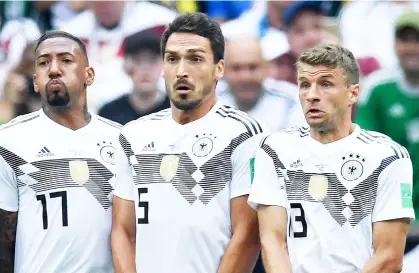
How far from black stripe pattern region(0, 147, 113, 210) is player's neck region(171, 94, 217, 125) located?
57 cm

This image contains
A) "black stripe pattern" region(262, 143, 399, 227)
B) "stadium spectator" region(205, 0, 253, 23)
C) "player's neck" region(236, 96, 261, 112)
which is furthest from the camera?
"stadium spectator" region(205, 0, 253, 23)

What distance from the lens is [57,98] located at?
727 centimetres

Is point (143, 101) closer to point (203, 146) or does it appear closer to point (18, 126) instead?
point (18, 126)

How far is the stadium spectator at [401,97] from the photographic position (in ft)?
29.8

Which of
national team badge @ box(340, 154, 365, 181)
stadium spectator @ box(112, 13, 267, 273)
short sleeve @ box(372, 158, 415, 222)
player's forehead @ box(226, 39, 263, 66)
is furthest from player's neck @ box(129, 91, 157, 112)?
short sleeve @ box(372, 158, 415, 222)

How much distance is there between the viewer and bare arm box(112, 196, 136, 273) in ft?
22.8

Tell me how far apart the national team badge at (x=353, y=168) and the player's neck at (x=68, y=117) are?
169cm

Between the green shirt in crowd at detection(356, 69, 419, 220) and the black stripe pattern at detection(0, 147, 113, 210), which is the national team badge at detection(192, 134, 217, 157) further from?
the green shirt in crowd at detection(356, 69, 419, 220)

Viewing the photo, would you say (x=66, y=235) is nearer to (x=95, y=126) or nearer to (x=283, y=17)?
(x=95, y=126)

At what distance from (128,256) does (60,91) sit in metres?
1.07

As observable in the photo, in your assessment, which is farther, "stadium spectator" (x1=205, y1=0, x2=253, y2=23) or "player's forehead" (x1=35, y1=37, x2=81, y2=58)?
"stadium spectator" (x1=205, y1=0, x2=253, y2=23)

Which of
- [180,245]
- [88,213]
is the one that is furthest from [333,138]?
[88,213]

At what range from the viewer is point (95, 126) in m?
7.38

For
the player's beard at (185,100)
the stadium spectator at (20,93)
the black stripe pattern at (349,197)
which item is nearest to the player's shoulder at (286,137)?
the black stripe pattern at (349,197)
